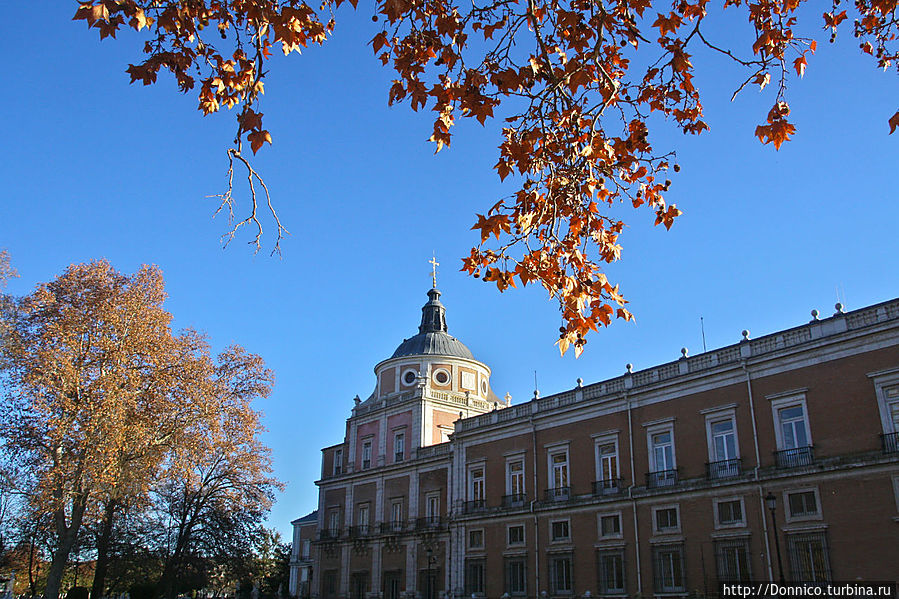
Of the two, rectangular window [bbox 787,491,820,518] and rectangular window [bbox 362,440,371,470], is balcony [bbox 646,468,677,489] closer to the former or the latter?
rectangular window [bbox 787,491,820,518]

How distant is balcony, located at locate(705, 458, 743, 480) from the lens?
91.2ft

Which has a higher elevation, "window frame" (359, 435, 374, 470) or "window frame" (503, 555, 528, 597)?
"window frame" (359, 435, 374, 470)

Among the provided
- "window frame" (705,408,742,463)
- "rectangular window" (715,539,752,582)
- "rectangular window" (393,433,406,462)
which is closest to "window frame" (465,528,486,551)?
"rectangular window" (393,433,406,462)

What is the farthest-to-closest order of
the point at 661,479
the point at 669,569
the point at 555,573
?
the point at 555,573 → the point at 661,479 → the point at 669,569

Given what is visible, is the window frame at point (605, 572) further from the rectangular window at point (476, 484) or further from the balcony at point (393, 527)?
the balcony at point (393, 527)

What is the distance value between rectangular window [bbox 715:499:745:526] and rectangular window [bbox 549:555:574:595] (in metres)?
7.72

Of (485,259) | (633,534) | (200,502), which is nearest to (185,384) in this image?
(200,502)

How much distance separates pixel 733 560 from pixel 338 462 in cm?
3264

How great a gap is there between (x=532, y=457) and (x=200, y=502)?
18133 millimetres

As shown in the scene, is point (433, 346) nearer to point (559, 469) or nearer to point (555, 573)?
point (559, 469)

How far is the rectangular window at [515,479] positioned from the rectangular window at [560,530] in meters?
2.78

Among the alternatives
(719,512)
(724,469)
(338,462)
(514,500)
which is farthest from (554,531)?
(338,462)

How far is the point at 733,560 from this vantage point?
87.8 ft

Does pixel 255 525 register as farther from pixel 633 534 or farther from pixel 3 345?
pixel 633 534
